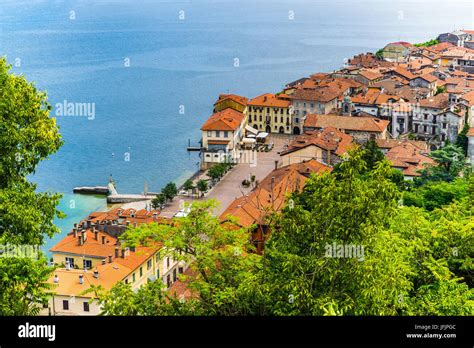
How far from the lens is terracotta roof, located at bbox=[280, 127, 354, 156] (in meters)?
21.5

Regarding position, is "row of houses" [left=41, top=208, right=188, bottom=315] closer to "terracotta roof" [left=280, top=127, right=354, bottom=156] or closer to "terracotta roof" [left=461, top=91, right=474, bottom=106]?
"terracotta roof" [left=280, top=127, right=354, bottom=156]

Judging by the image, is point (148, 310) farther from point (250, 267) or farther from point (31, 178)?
point (31, 178)

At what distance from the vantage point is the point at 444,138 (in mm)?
24938

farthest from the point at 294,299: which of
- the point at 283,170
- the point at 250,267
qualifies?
the point at 283,170

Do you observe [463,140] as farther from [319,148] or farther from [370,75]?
[370,75]

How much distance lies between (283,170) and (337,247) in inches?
590

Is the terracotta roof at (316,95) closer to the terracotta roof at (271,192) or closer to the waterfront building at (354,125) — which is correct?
the waterfront building at (354,125)

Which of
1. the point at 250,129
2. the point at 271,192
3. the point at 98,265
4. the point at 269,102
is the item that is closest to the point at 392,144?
the point at 250,129

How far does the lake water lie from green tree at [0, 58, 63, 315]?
48.4ft

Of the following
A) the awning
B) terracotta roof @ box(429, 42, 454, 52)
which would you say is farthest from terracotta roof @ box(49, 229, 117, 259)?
terracotta roof @ box(429, 42, 454, 52)

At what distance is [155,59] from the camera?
5062 centimetres

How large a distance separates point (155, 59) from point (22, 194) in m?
46.5

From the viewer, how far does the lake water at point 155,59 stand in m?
26.3

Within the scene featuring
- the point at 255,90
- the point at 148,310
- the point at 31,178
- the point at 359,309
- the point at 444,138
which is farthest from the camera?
the point at 255,90
